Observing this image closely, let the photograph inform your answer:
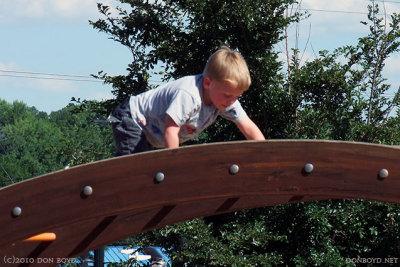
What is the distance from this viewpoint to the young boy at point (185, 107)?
12.5 ft

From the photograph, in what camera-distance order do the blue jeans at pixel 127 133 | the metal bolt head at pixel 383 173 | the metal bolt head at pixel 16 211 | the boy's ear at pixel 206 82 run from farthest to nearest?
the blue jeans at pixel 127 133, the boy's ear at pixel 206 82, the metal bolt head at pixel 383 173, the metal bolt head at pixel 16 211

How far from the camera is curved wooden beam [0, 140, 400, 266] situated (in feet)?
10.8

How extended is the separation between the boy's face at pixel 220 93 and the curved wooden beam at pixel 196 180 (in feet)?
1.69

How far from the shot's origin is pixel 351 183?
3.52 meters

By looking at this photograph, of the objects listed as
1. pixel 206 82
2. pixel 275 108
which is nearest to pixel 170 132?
pixel 206 82

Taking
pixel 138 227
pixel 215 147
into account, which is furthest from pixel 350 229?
pixel 215 147

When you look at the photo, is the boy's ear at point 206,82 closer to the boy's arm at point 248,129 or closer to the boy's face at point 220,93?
the boy's face at point 220,93

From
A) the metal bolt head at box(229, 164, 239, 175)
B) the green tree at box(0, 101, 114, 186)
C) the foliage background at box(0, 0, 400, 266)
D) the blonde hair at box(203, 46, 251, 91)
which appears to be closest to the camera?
the metal bolt head at box(229, 164, 239, 175)

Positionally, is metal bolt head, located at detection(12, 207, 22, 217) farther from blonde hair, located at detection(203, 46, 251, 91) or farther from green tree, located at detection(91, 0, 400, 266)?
green tree, located at detection(91, 0, 400, 266)

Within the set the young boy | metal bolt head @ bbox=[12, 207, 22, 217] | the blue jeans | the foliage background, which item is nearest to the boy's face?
the young boy

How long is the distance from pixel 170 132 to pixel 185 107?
0.16 metres

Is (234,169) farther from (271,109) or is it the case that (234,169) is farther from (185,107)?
(271,109)

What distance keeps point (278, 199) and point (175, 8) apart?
13.0ft

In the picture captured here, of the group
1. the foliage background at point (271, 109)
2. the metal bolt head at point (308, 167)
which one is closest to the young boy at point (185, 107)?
the metal bolt head at point (308, 167)
